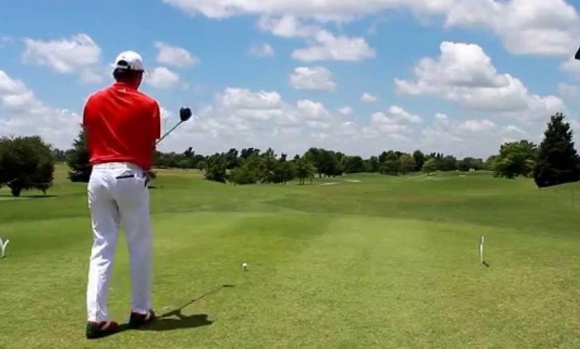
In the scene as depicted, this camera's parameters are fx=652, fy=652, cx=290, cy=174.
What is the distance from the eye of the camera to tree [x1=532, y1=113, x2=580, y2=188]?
6981 cm

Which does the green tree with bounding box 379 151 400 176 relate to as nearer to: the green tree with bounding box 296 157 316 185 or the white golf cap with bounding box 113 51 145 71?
the green tree with bounding box 296 157 316 185

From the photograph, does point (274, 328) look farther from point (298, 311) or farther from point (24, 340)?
point (24, 340)

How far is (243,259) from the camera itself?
10141mm

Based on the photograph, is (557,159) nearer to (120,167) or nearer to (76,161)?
(76,161)

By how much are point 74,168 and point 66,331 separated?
8793 cm

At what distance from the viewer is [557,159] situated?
2773 inches

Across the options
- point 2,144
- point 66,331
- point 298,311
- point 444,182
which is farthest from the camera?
point 444,182

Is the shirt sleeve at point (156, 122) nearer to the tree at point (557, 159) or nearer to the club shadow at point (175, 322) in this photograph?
the club shadow at point (175, 322)

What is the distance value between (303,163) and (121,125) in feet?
380

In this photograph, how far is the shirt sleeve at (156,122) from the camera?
622 centimetres

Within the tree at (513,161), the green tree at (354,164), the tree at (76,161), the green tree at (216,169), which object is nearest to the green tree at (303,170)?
the green tree at (216,169)

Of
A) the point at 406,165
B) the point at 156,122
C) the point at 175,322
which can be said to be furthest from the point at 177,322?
the point at 406,165

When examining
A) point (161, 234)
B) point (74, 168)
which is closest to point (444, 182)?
point (74, 168)

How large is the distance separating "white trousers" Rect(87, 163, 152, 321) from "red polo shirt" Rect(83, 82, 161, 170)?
0.38 ft
